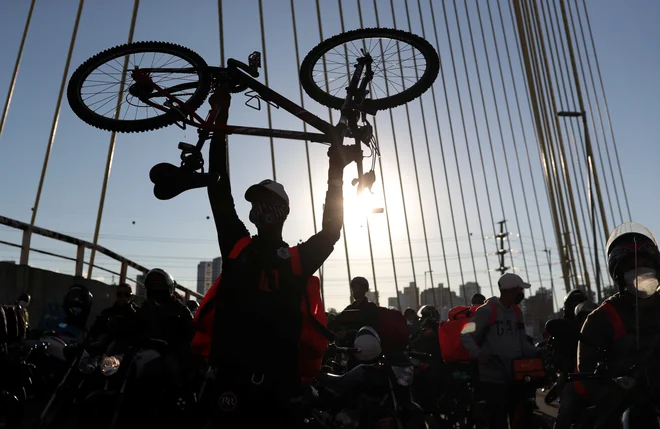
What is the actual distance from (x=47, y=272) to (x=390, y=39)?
6408 mm

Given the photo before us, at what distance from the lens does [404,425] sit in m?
4.12

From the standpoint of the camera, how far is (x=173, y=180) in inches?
111

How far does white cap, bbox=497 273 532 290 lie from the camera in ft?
17.7

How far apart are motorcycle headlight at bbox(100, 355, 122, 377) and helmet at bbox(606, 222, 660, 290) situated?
277 cm

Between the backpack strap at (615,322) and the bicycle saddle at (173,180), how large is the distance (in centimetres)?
210

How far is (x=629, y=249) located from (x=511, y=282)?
2449 millimetres

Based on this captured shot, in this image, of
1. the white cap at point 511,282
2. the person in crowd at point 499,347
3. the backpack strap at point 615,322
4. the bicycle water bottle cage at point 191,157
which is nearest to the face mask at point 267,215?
the bicycle water bottle cage at point 191,157

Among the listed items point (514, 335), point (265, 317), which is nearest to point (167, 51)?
point (265, 317)

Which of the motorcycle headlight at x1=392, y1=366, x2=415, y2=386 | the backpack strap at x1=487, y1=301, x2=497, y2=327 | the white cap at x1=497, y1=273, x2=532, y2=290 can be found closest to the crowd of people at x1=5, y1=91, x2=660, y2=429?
the motorcycle headlight at x1=392, y1=366, x2=415, y2=386

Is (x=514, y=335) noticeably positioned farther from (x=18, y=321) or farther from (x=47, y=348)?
(x=18, y=321)

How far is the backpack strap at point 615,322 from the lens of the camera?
3.04m

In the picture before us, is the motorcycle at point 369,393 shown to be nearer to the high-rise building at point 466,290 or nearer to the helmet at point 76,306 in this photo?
the helmet at point 76,306

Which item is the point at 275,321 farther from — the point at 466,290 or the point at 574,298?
the point at 466,290

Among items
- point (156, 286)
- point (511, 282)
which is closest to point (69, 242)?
point (156, 286)
